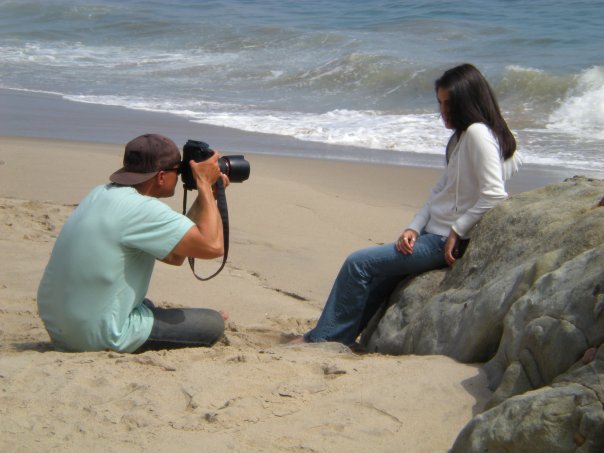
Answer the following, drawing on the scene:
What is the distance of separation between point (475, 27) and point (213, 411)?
18049 mm

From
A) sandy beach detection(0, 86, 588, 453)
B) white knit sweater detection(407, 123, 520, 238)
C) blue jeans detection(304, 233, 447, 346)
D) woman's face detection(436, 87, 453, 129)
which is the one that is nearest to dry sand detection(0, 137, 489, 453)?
sandy beach detection(0, 86, 588, 453)

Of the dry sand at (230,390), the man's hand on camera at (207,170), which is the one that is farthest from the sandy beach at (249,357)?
the man's hand on camera at (207,170)

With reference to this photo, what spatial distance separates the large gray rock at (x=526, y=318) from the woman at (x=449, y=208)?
91 millimetres

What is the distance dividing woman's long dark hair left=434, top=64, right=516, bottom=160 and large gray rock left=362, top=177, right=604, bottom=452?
360 millimetres

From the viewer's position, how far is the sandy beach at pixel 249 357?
115 inches

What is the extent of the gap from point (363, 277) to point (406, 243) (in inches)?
10.9

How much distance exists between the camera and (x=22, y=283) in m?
5.28

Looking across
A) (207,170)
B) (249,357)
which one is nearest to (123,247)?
(207,170)

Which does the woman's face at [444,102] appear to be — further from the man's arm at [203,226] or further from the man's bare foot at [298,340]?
the man's bare foot at [298,340]

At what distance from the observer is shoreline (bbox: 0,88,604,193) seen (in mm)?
9438

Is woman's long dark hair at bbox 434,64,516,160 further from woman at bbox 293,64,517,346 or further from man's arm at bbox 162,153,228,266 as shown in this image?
man's arm at bbox 162,153,228,266

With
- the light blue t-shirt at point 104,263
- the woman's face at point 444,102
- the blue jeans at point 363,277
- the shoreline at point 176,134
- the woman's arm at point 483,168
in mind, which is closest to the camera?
the light blue t-shirt at point 104,263

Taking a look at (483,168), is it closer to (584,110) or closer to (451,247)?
(451,247)

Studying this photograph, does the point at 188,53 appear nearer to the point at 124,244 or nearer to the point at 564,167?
the point at 564,167
